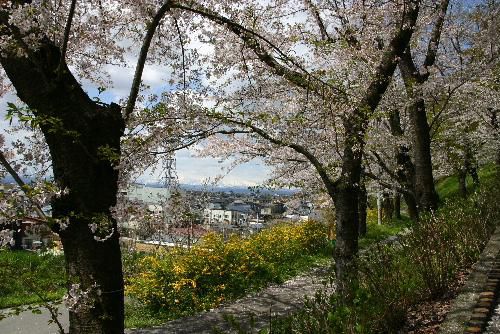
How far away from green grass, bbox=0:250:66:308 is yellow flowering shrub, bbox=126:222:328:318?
2000 millimetres

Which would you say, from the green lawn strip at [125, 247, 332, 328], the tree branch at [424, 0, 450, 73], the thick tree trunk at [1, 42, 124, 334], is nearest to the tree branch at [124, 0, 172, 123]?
the thick tree trunk at [1, 42, 124, 334]

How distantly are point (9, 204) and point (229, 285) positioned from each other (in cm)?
858

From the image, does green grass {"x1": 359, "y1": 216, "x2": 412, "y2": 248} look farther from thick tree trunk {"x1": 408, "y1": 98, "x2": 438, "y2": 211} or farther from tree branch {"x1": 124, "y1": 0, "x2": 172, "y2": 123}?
tree branch {"x1": 124, "y1": 0, "x2": 172, "y2": 123}

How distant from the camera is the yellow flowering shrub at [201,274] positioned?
10414mm

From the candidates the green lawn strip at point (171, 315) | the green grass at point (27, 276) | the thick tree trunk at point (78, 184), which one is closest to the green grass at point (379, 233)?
the green lawn strip at point (171, 315)

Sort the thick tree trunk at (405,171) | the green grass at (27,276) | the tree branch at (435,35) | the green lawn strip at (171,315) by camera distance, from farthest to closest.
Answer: the thick tree trunk at (405,171) < the tree branch at (435,35) < the green lawn strip at (171,315) < the green grass at (27,276)

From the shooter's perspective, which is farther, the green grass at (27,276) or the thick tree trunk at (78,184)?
the green grass at (27,276)

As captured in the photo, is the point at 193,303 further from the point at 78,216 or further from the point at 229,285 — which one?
the point at 78,216

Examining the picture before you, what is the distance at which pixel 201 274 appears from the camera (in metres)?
11.0

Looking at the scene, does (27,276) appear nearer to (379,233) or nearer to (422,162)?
(422,162)

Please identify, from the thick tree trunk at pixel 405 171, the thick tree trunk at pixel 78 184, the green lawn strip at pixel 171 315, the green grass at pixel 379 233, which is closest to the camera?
the thick tree trunk at pixel 78 184

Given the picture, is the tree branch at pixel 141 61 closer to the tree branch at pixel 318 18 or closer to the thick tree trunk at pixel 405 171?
the tree branch at pixel 318 18

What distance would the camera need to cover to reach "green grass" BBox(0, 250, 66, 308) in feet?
11.7

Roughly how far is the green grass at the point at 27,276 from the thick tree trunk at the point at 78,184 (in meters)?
0.60
